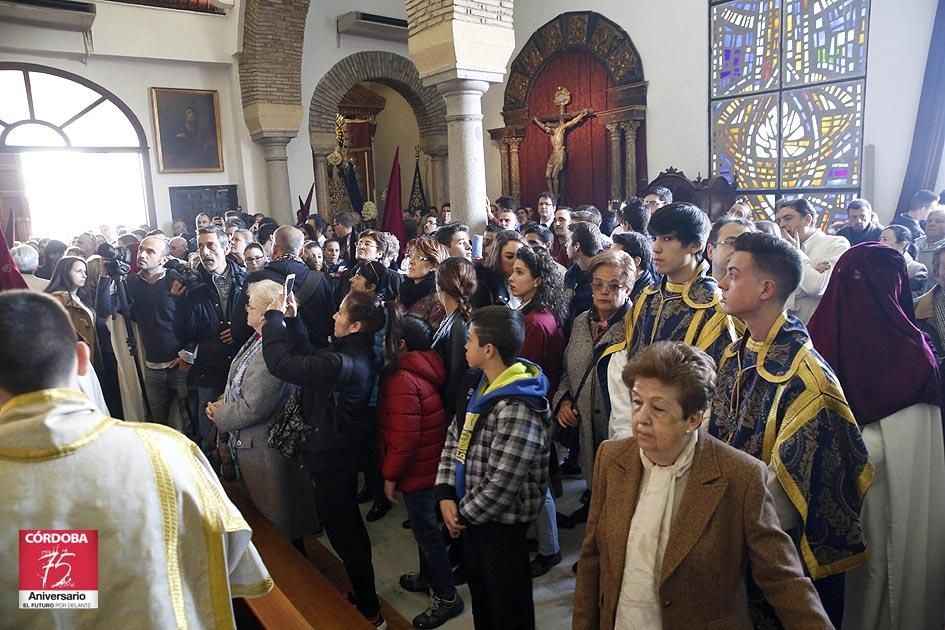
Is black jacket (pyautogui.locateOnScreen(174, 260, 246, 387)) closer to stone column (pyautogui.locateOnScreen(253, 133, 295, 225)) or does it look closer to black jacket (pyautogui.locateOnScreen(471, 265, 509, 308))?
black jacket (pyautogui.locateOnScreen(471, 265, 509, 308))

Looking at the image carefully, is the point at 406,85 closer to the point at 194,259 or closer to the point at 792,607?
the point at 194,259

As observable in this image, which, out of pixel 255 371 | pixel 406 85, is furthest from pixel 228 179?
pixel 255 371

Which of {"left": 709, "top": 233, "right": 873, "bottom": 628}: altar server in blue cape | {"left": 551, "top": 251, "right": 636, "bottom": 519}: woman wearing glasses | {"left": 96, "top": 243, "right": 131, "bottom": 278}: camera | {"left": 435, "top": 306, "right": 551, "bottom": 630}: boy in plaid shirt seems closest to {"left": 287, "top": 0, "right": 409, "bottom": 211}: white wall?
{"left": 96, "top": 243, "right": 131, "bottom": 278}: camera

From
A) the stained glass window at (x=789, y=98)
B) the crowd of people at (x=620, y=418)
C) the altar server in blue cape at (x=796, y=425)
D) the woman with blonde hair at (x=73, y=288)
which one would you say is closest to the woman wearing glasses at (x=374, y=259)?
the crowd of people at (x=620, y=418)

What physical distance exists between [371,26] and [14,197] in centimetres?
681

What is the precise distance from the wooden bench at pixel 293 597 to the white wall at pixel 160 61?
10291 millimetres

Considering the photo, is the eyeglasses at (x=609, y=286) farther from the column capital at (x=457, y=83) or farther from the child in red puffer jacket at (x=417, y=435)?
the column capital at (x=457, y=83)

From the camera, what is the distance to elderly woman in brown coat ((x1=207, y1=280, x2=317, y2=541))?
2855mm

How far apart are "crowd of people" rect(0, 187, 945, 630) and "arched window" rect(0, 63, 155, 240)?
8.51 metres

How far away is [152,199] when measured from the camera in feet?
38.3

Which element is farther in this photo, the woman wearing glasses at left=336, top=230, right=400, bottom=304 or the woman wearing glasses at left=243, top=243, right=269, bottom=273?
the woman wearing glasses at left=243, top=243, right=269, bottom=273

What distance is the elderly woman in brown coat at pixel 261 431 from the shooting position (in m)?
2.86

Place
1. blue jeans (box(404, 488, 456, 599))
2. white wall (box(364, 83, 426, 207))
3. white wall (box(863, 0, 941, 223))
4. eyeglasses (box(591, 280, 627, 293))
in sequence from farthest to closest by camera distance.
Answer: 1. white wall (box(364, 83, 426, 207))
2. white wall (box(863, 0, 941, 223))
3. eyeglasses (box(591, 280, 627, 293))
4. blue jeans (box(404, 488, 456, 599))

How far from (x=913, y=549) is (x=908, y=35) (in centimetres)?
732
